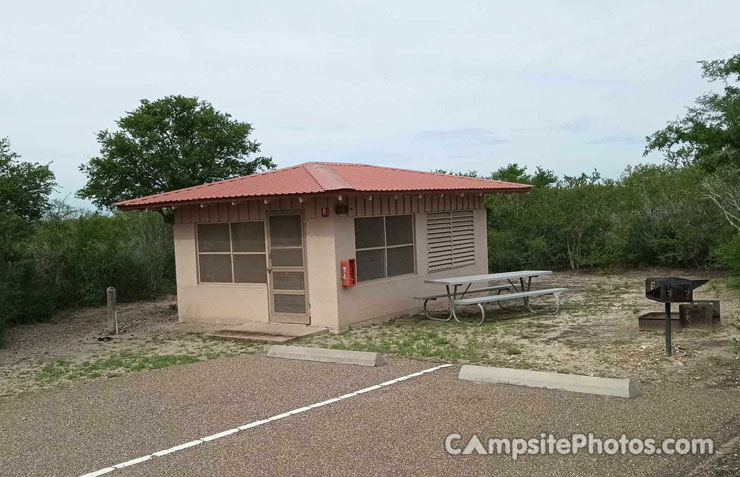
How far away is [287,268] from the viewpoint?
11641 mm

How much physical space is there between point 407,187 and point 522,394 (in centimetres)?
609

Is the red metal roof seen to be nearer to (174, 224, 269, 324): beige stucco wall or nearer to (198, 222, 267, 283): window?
(198, 222, 267, 283): window

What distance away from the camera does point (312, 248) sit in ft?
37.0

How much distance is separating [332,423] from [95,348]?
6.19 metres

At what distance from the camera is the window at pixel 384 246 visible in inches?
464

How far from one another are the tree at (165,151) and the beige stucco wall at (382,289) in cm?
668

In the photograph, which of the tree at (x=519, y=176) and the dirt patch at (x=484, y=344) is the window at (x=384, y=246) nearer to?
the dirt patch at (x=484, y=344)

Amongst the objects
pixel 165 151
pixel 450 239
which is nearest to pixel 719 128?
pixel 450 239

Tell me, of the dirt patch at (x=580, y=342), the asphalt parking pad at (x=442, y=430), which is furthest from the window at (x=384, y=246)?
the asphalt parking pad at (x=442, y=430)

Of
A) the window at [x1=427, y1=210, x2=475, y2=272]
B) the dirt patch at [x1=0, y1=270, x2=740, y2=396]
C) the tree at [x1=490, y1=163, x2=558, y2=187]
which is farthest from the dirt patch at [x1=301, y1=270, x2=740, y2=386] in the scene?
the tree at [x1=490, y1=163, x2=558, y2=187]
